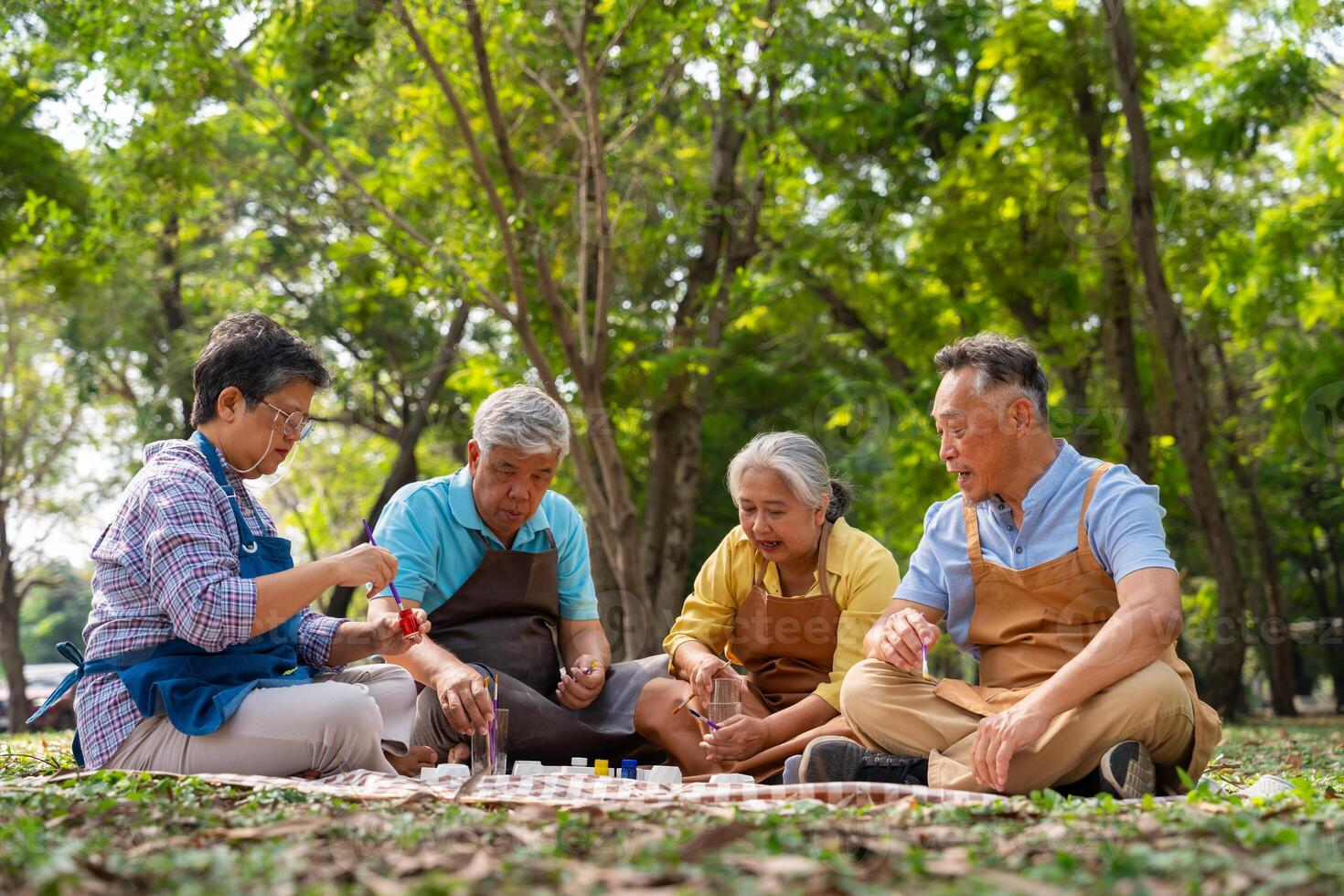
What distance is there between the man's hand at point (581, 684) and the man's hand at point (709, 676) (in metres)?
0.50

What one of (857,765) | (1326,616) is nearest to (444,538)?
(857,765)

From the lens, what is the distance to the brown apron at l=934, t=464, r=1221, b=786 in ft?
13.6

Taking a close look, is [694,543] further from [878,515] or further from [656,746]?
[656,746]

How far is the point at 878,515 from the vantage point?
60.5 feet

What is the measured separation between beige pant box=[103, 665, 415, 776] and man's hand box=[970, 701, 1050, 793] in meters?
1.92

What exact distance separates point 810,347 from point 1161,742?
11677mm

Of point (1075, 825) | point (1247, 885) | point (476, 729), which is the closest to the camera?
point (1247, 885)

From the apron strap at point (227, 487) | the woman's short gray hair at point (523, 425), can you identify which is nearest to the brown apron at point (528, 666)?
the woman's short gray hair at point (523, 425)

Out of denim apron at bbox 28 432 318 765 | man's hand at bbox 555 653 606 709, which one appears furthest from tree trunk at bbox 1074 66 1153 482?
denim apron at bbox 28 432 318 765

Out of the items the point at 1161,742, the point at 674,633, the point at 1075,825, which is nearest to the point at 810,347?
the point at 674,633

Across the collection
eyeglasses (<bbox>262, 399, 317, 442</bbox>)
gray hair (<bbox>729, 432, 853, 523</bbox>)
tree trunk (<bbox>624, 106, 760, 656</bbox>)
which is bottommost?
gray hair (<bbox>729, 432, 853, 523</bbox>)

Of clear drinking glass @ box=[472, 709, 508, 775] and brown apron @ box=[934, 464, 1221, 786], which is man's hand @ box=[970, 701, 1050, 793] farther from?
clear drinking glass @ box=[472, 709, 508, 775]

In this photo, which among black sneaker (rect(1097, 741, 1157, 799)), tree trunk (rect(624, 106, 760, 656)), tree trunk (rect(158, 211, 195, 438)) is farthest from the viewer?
tree trunk (rect(158, 211, 195, 438))

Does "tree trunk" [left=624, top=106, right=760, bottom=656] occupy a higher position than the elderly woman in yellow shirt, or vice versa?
"tree trunk" [left=624, top=106, right=760, bottom=656]
